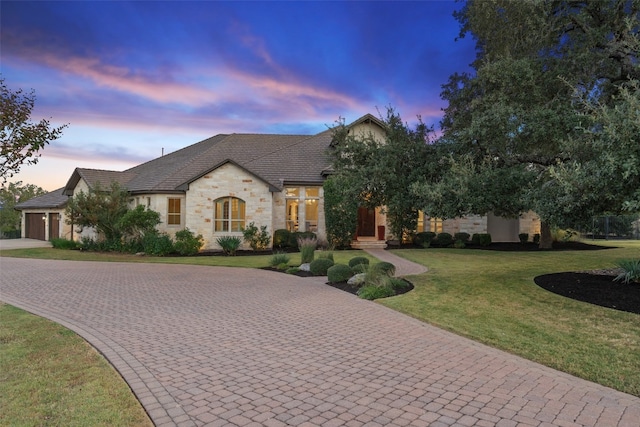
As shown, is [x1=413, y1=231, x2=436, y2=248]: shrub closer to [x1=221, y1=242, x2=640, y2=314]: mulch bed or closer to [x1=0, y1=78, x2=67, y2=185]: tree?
[x1=221, y1=242, x2=640, y2=314]: mulch bed

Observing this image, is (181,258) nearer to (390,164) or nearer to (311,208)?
(311,208)

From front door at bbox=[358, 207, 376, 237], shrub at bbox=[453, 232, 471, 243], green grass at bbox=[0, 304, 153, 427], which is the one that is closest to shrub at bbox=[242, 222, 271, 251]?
front door at bbox=[358, 207, 376, 237]

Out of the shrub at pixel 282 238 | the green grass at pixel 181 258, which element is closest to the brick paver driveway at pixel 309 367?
the green grass at pixel 181 258

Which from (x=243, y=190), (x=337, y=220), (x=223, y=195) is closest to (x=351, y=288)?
(x=337, y=220)

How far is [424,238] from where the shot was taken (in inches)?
928

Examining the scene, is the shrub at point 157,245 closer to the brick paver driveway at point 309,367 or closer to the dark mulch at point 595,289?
the brick paver driveway at point 309,367

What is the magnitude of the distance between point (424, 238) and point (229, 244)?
427 inches

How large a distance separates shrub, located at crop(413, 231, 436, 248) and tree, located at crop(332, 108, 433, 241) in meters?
12.8

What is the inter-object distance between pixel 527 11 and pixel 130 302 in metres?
11.3

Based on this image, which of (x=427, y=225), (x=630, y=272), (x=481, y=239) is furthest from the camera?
(x=427, y=225)

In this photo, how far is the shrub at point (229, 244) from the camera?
2020 cm

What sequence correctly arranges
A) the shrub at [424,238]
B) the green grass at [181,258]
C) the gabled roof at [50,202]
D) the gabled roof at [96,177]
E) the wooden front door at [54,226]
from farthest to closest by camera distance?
the wooden front door at [54,226] < the gabled roof at [50,202] < the gabled roof at [96,177] < the shrub at [424,238] < the green grass at [181,258]

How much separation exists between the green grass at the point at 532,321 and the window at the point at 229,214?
458 inches

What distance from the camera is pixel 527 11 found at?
380 inches
